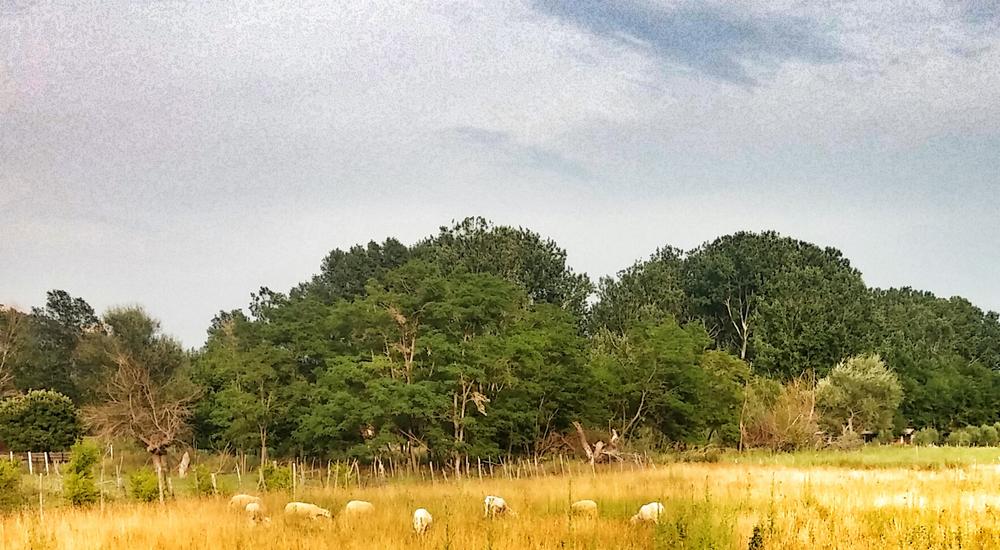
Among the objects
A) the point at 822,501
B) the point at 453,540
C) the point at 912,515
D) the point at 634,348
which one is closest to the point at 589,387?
the point at 634,348

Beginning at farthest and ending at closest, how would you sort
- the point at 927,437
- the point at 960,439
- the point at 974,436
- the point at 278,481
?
the point at 927,437, the point at 974,436, the point at 960,439, the point at 278,481

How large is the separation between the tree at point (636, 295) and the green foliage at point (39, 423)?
33338 mm

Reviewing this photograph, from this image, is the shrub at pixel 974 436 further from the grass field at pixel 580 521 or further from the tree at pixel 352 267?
the tree at pixel 352 267

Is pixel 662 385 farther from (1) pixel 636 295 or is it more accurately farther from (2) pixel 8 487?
(1) pixel 636 295

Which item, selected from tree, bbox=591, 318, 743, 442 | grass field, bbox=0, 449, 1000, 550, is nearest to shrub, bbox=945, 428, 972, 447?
tree, bbox=591, 318, 743, 442

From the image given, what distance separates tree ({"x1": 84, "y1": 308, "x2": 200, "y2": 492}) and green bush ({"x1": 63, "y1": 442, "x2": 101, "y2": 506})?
51.2ft

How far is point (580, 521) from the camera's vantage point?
46.9ft

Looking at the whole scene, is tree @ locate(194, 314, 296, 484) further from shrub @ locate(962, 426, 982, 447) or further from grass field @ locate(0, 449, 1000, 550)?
shrub @ locate(962, 426, 982, 447)

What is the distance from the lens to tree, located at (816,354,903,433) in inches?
1852

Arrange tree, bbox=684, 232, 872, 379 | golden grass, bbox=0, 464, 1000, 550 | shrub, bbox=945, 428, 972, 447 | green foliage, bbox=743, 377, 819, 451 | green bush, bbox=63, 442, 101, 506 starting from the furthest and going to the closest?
tree, bbox=684, 232, 872, 379 → shrub, bbox=945, 428, 972, 447 → green foliage, bbox=743, 377, 819, 451 → green bush, bbox=63, 442, 101, 506 → golden grass, bbox=0, 464, 1000, 550

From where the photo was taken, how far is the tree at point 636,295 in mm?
57031

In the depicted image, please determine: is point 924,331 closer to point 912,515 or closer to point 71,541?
point 912,515

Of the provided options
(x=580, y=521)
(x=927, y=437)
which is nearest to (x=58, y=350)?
(x=580, y=521)

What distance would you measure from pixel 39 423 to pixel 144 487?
2299 cm
